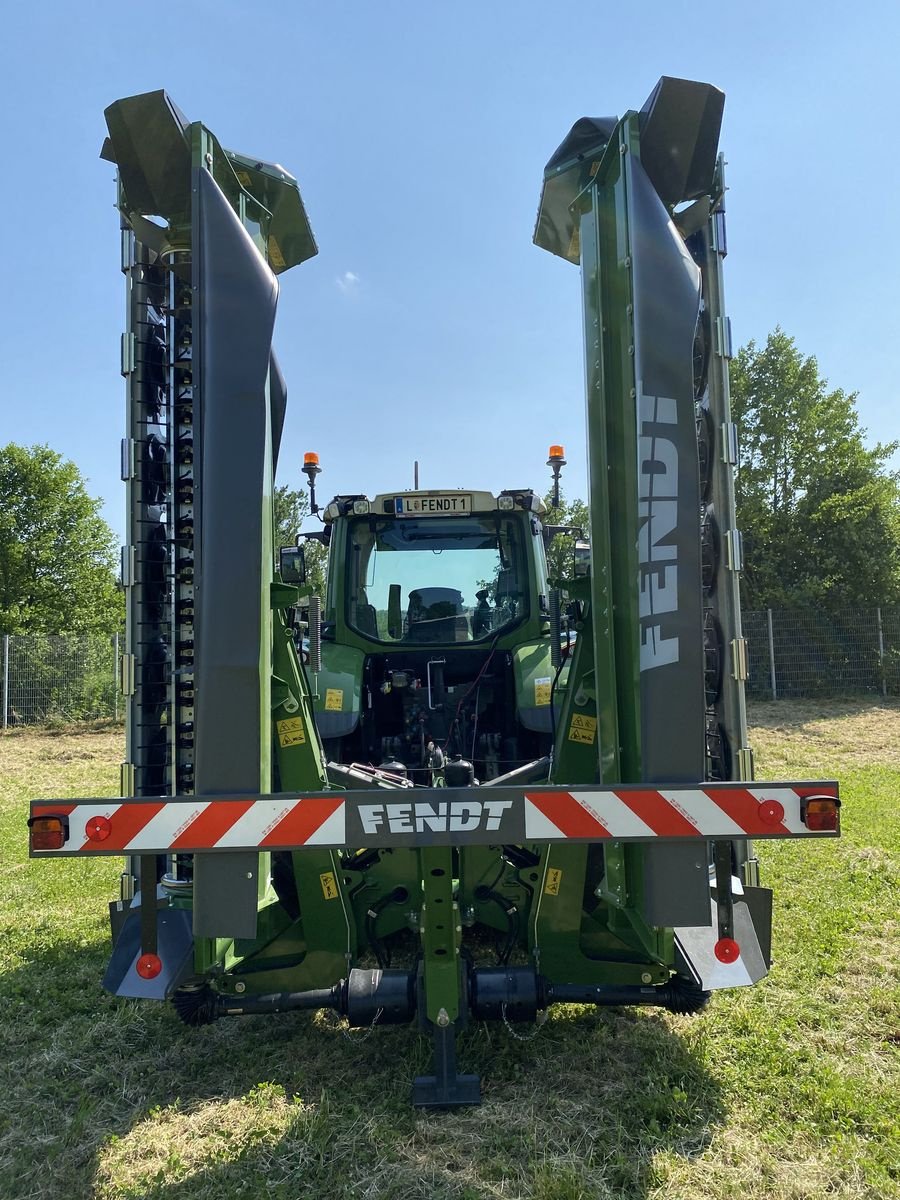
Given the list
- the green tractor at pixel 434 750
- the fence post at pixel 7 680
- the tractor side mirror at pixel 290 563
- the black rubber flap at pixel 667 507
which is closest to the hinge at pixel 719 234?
the green tractor at pixel 434 750

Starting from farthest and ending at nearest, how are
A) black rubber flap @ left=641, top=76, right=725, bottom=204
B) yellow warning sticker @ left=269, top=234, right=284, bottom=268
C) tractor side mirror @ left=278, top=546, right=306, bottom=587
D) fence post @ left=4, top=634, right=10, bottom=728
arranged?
fence post @ left=4, top=634, right=10, bottom=728 < tractor side mirror @ left=278, top=546, right=306, bottom=587 < yellow warning sticker @ left=269, top=234, right=284, bottom=268 < black rubber flap @ left=641, top=76, right=725, bottom=204

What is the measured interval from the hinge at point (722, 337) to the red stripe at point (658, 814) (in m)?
1.60

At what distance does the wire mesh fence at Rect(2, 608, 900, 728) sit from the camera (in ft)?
53.4

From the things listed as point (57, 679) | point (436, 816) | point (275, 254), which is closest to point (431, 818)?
point (436, 816)

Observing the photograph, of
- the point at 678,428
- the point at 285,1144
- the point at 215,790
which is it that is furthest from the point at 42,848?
the point at 678,428

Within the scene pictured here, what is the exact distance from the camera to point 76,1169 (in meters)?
2.57

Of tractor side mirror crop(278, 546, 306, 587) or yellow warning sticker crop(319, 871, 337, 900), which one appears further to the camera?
tractor side mirror crop(278, 546, 306, 587)

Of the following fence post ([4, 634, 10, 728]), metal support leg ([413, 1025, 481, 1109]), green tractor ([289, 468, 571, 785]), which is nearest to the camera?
metal support leg ([413, 1025, 481, 1109])

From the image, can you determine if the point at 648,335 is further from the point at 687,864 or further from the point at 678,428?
the point at 687,864

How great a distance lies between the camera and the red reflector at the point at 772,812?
239cm

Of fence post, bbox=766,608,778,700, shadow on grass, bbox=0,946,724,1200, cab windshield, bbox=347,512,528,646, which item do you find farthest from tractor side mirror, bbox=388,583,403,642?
fence post, bbox=766,608,778,700

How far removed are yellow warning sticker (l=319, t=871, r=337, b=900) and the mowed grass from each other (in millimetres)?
648

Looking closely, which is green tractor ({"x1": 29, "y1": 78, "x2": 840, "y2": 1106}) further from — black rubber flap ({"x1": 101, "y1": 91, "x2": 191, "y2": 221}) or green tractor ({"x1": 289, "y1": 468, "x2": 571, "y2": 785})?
green tractor ({"x1": 289, "y1": 468, "x2": 571, "y2": 785})

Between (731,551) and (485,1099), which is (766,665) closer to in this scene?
(731,551)
